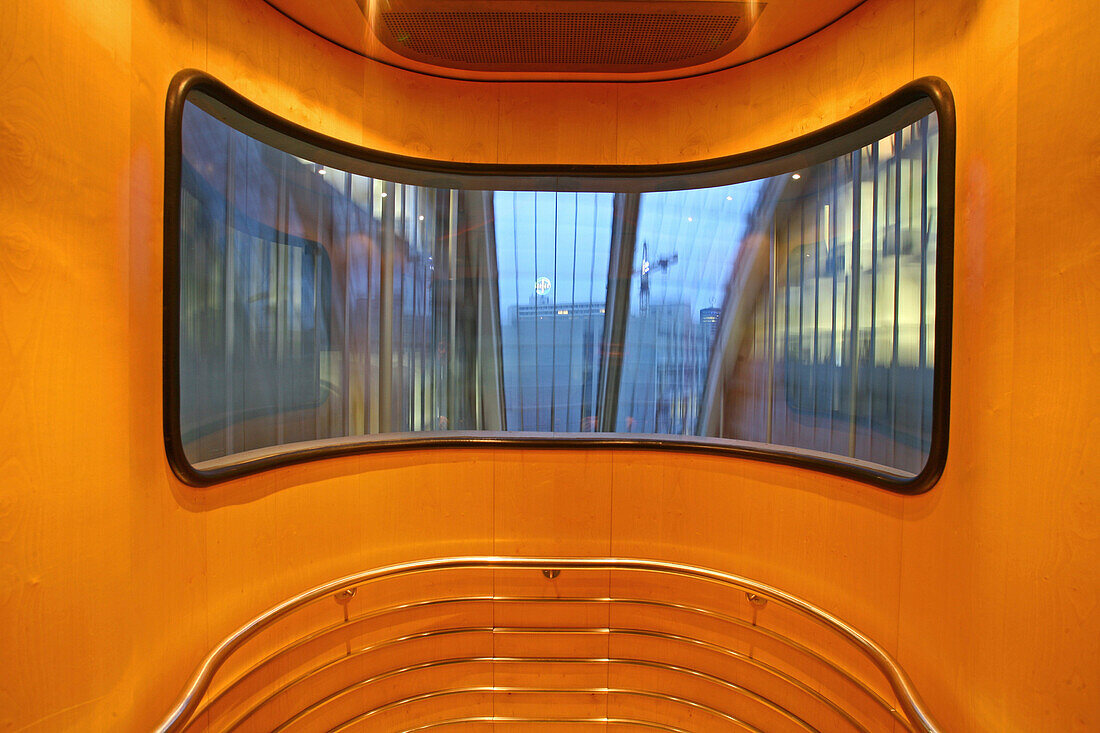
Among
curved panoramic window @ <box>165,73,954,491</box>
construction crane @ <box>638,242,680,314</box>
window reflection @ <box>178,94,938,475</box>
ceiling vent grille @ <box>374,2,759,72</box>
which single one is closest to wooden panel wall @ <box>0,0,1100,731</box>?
curved panoramic window @ <box>165,73,954,491</box>

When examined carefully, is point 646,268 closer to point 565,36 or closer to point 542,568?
point 565,36

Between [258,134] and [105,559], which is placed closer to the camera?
[105,559]

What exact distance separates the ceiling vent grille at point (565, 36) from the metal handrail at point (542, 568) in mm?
1906

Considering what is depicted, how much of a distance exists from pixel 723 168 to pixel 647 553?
1.68 meters

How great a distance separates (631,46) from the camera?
1.69 meters

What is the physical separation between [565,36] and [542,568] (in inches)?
77.5

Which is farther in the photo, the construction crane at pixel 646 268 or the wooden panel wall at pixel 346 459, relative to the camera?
the construction crane at pixel 646 268

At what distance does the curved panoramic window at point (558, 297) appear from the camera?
1.51m

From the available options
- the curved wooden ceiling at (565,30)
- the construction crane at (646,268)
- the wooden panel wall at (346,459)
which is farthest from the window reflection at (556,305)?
the curved wooden ceiling at (565,30)

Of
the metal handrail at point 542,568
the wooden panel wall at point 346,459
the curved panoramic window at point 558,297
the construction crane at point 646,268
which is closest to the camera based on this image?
the wooden panel wall at point 346,459

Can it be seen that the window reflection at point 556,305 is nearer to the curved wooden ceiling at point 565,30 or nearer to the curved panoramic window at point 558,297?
the curved panoramic window at point 558,297

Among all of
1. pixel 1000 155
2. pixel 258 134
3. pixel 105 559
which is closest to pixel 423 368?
pixel 258 134

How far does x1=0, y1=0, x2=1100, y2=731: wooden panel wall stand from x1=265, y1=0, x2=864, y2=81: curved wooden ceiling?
11cm

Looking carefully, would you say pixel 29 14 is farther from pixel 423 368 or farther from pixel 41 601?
pixel 423 368
